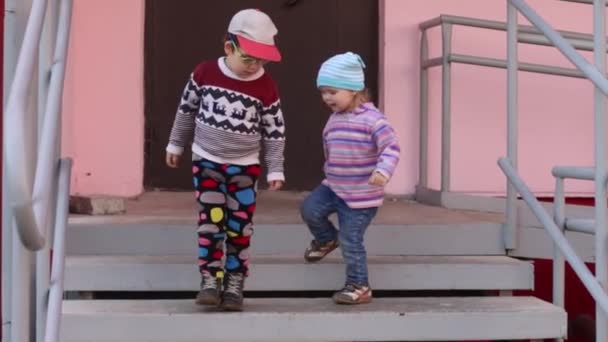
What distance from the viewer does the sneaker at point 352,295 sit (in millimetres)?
3609

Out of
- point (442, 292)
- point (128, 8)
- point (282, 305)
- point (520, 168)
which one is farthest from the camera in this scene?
point (520, 168)

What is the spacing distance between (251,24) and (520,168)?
283cm

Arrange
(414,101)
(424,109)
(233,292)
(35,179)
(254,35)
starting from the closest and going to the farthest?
1. (35,179)
2. (254,35)
3. (233,292)
4. (424,109)
5. (414,101)

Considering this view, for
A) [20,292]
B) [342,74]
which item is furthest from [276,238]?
[20,292]

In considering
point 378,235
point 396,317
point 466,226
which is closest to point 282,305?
point 396,317

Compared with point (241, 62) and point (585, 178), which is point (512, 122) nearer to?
point (585, 178)

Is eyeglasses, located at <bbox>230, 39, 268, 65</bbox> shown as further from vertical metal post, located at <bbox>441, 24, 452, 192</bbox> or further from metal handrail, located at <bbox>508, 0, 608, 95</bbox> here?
vertical metal post, located at <bbox>441, 24, 452, 192</bbox>

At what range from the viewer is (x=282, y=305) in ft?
→ 11.8

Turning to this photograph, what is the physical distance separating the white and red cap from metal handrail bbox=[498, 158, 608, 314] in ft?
4.11

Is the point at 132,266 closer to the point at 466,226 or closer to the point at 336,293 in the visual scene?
the point at 336,293

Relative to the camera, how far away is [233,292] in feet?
11.5

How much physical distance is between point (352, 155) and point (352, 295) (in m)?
0.55

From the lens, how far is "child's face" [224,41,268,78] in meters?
3.40

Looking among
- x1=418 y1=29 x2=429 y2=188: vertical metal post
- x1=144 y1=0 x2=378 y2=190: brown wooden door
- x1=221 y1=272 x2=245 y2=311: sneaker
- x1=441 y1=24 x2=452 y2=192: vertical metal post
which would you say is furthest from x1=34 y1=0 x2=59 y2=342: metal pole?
x1=418 y1=29 x2=429 y2=188: vertical metal post
